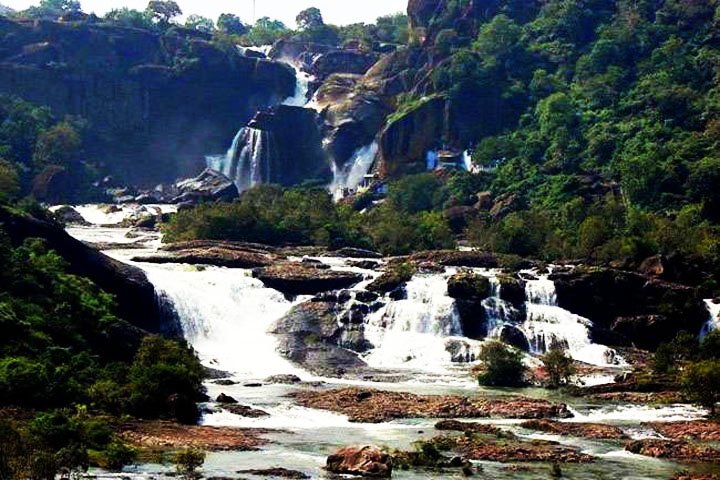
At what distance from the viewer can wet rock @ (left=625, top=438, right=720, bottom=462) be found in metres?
42.5

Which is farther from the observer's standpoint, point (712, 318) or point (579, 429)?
point (712, 318)

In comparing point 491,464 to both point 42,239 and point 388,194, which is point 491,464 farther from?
point 388,194

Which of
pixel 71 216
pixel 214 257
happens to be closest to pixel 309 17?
pixel 71 216

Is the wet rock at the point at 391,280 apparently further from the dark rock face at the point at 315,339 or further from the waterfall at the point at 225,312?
the waterfall at the point at 225,312

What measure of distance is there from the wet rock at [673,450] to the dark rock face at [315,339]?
22.6m

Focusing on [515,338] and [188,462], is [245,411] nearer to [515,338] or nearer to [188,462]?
[188,462]

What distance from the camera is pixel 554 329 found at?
235ft

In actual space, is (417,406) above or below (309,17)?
below

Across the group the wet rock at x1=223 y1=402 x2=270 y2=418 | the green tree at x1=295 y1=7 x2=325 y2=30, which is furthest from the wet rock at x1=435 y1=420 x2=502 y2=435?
the green tree at x1=295 y1=7 x2=325 y2=30

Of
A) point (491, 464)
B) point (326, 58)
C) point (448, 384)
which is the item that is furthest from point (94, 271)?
point (326, 58)

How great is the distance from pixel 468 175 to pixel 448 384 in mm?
58844

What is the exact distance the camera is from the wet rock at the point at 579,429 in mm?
46469

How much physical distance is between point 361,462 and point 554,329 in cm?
3444

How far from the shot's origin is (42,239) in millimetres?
66562
